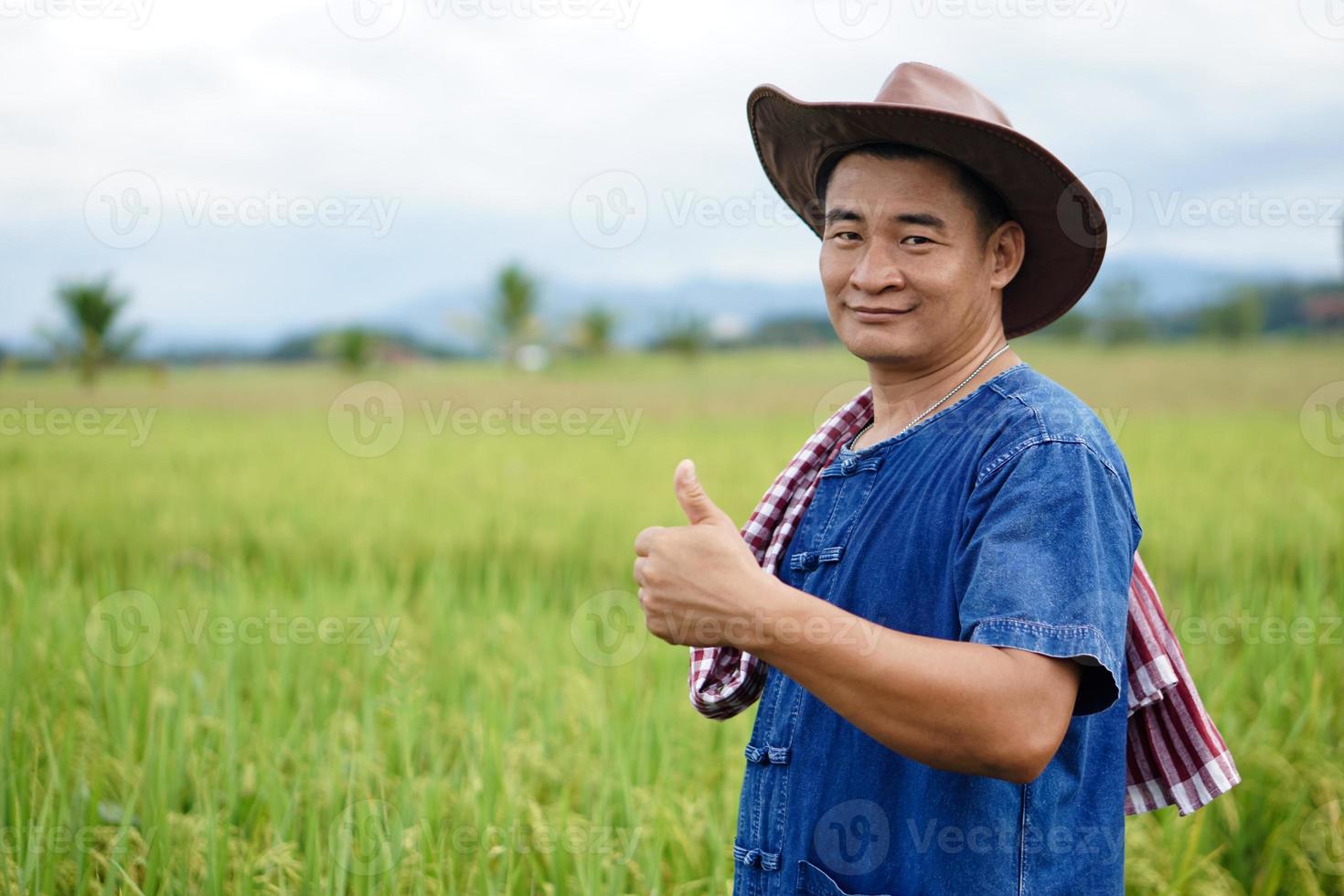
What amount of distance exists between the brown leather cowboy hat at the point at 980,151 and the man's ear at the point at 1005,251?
26 mm

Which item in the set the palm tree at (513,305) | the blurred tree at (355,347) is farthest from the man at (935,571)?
the palm tree at (513,305)

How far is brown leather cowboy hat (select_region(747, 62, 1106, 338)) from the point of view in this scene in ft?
4.44

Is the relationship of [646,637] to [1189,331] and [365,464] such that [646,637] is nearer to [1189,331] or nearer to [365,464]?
[365,464]

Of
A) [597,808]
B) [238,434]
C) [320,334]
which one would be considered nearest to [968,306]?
[597,808]

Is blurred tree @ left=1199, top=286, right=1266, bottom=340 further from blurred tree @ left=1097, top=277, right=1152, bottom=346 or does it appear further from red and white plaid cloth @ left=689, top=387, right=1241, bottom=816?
red and white plaid cloth @ left=689, top=387, right=1241, bottom=816

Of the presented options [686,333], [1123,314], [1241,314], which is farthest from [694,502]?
[1241,314]

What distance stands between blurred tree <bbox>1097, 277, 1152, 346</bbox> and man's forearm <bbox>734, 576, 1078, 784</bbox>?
4801 centimetres

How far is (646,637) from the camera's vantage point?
13.1 ft

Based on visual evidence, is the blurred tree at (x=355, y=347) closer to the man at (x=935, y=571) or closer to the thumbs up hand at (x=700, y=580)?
the man at (x=935, y=571)

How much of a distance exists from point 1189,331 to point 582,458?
5699 cm

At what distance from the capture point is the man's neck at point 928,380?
1.45 m

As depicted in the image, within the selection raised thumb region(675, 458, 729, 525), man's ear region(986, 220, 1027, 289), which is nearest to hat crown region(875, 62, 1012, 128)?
man's ear region(986, 220, 1027, 289)

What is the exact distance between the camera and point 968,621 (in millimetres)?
1156

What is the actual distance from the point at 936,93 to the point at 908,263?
0.25 meters
